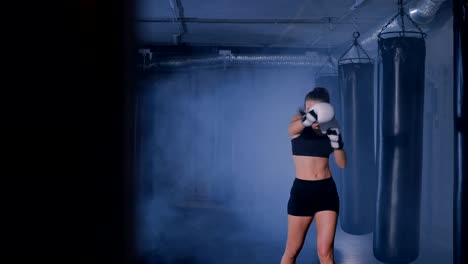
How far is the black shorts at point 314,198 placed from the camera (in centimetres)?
287

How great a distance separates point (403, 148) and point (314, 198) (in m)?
1.42

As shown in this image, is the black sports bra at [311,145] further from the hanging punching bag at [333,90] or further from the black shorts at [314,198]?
the hanging punching bag at [333,90]

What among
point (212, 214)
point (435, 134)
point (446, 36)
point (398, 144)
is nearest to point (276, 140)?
point (212, 214)

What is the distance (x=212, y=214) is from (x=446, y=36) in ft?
15.3

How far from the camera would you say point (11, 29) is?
0.76m

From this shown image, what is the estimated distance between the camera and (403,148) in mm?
3789

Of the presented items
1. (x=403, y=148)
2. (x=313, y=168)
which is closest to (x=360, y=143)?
(x=403, y=148)

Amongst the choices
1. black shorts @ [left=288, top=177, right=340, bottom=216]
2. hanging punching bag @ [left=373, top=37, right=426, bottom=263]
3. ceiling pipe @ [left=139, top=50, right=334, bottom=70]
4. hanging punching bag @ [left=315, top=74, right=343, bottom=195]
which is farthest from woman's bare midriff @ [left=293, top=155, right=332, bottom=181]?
ceiling pipe @ [left=139, top=50, right=334, bottom=70]

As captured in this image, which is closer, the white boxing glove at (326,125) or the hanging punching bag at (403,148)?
the white boxing glove at (326,125)

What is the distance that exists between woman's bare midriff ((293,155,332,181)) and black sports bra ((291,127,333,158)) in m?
0.04

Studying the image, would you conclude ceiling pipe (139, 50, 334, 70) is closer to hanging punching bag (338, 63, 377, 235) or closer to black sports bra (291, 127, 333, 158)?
hanging punching bag (338, 63, 377, 235)

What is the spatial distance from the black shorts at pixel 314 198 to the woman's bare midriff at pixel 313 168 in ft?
0.12

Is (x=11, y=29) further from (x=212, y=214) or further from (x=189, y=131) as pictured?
(x=189, y=131)

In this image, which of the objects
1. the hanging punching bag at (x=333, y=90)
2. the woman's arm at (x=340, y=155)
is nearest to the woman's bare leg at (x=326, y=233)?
the woman's arm at (x=340, y=155)
